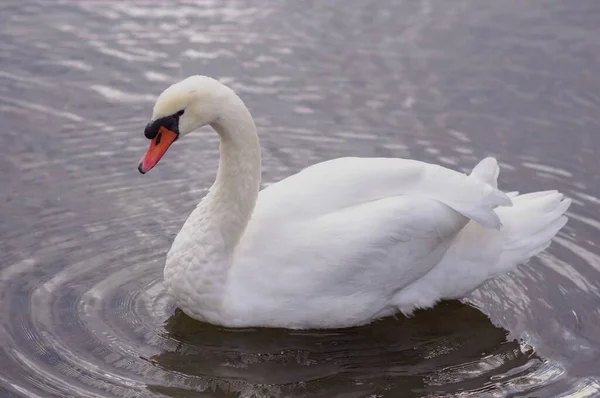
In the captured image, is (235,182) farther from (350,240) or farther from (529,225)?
(529,225)

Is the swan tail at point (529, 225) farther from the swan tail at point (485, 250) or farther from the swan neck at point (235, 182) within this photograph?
the swan neck at point (235, 182)

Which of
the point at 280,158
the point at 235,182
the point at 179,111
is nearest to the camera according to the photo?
the point at 179,111

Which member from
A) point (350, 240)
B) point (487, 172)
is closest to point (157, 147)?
point (350, 240)

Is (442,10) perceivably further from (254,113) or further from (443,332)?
(443,332)

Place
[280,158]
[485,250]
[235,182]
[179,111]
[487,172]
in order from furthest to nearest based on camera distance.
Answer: [280,158]
[487,172]
[485,250]
[235,182]
[179,111]

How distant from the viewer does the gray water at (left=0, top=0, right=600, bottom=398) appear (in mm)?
6832

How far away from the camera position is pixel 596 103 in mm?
10320

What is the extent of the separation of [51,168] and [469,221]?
11.0 feet

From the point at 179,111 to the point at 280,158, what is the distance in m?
2.54

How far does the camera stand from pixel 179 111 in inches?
267

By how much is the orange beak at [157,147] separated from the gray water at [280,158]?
1.02m

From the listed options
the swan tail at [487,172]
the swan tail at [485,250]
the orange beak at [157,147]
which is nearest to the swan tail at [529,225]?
the swan tail at [485,250]

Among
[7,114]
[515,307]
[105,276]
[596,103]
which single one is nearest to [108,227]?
[105,276]

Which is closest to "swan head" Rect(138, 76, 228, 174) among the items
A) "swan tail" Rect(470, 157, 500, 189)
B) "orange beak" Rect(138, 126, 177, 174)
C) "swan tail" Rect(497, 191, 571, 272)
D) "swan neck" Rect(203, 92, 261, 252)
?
"orange beak" Rect(138, 126, 177, 174)
